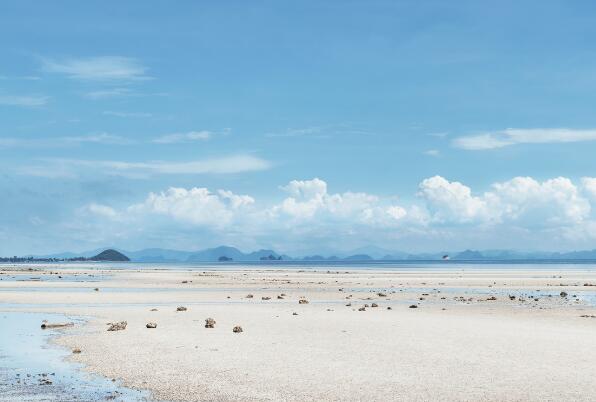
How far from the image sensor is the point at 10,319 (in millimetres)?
36031

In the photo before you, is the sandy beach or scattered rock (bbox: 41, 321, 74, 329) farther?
scattered rock (bbox: 41, 321, 74, 329)

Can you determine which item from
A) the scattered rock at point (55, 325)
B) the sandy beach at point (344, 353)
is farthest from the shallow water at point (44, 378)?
the scattered rock at point (55, 325)

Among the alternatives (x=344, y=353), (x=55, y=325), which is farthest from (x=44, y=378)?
(x=55, y=325)

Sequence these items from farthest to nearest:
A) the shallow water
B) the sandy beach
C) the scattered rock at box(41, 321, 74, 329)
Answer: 1. the scattered rock at box(41, 321, 74, 329)
2. the sandy beach
3. the shallow water

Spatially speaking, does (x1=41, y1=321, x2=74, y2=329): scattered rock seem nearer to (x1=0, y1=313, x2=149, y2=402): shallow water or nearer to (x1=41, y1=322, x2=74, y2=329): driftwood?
(x1=41, y1=322, x2=74, y2=329): driftwood

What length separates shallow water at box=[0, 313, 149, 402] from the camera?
56.0 ft

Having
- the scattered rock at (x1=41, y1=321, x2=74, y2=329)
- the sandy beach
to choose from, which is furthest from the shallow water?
the scattered rock at (x1=41, y1=321, x2=74, y2=329)

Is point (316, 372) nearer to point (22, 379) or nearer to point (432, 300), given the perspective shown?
point (22, 379)

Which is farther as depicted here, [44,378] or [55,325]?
[55,325]

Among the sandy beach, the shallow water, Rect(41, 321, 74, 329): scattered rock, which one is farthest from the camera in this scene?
Rect(41, 321, 74, 329): scattered rock

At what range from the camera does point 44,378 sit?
19.2 metres

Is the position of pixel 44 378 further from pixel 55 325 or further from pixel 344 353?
pixel 55 325

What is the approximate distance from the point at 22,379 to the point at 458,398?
11.0 m

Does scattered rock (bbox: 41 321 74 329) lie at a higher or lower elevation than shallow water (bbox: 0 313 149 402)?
higher
